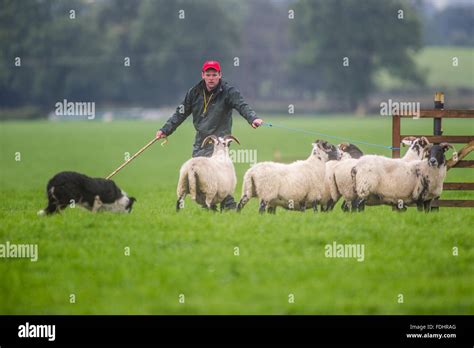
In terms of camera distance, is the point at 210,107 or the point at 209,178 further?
the point at 210,107

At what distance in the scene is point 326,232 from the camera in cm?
1475

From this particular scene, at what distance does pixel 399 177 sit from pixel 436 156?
735 mm

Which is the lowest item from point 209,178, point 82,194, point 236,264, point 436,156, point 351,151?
point 236,264

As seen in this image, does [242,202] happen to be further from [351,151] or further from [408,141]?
[408,141]

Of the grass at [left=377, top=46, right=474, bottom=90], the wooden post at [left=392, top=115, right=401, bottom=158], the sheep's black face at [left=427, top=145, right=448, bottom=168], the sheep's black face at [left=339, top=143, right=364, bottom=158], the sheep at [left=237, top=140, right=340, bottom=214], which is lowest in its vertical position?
the sheep at [left=237, top=140, right=340, bottom=214]

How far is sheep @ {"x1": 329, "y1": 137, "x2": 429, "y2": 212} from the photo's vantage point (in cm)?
1759

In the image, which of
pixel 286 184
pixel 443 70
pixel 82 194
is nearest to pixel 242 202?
pixel 286 184

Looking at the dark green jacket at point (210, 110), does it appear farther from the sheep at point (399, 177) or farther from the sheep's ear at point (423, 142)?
the sheep's ear at point (423, 142)

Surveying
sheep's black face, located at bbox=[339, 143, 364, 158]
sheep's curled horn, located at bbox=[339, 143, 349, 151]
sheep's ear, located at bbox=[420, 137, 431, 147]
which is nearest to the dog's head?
sheep's curled horn, located at bbox=[339, 143, 349, 151]

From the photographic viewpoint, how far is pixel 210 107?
60.4 feet

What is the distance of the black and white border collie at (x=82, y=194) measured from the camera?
15820 mm

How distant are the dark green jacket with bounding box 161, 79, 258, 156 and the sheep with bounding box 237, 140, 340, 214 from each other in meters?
1.55

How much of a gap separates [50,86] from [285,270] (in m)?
109

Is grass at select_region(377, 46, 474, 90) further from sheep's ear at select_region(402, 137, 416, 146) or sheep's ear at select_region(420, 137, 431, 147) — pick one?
sheep's ear at select_region(420, 137, 431, 147)
